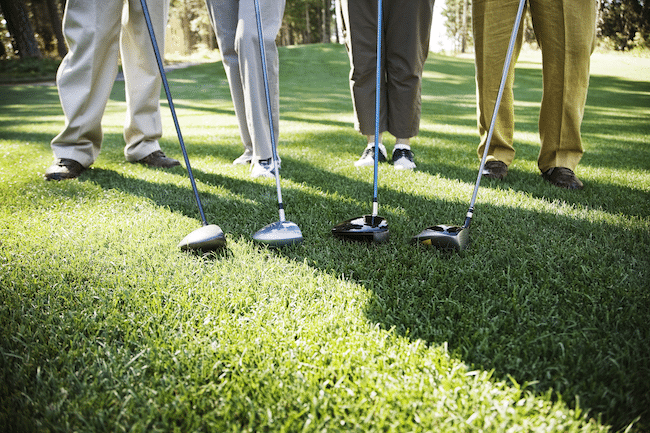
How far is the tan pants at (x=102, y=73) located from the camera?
2.64 m

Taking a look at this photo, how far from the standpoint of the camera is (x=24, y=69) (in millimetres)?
17188

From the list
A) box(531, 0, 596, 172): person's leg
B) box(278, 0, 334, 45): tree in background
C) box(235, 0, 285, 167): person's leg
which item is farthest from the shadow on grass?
box(278, 0, 334, 45): tree in background

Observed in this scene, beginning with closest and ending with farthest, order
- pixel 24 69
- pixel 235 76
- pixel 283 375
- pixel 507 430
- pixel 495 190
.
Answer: pixel 507 430
pixel 283 375
pixel 495 190
pixel 235 76
pixel 24 69

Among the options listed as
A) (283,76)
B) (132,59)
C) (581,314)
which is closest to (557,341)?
(581,314)

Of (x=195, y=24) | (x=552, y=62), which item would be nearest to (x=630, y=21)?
(x=552, y=62)

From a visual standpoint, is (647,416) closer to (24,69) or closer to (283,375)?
(283,375)

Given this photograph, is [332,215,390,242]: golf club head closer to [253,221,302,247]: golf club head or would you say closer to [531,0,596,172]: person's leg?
[253,221,302,247]: golf club head

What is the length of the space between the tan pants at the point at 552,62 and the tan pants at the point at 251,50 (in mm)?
1392

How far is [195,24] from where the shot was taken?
1305 inches

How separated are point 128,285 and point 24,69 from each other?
21.1 m

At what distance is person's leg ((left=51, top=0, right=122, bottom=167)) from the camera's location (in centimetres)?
263

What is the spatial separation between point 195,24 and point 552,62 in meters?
36.3

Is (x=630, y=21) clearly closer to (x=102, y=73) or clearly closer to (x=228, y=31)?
(x=228, y=31)

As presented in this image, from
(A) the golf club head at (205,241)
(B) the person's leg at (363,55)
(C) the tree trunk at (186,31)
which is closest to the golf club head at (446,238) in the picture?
(A) the golf club head at (205,241)
